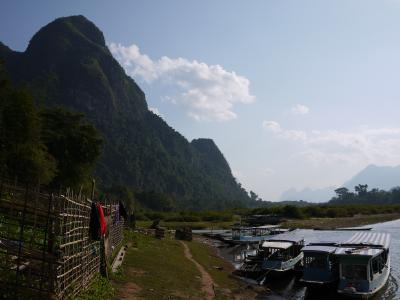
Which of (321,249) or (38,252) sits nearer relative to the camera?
(38,252)

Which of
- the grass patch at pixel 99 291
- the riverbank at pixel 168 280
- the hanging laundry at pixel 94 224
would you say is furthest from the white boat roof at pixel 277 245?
the hanging laundry at pixel 94 224

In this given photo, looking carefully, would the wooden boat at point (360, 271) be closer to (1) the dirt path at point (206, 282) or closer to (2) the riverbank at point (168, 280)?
(2) the riverbank at point (168, 280)

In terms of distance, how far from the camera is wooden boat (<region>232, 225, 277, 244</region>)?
53.7 m

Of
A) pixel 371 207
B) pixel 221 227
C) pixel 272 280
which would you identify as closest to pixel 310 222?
pixel 221 227

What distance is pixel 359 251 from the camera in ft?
86.7

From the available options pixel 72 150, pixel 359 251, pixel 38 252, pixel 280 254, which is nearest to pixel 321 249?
pixel 359 251

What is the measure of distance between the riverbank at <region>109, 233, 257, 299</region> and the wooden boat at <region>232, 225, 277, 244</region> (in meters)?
20.9

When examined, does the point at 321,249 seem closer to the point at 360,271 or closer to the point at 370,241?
the point at 360,271

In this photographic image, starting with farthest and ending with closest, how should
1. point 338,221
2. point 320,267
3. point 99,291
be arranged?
1. point 338,221
2. point 320,267
3. point 99,291

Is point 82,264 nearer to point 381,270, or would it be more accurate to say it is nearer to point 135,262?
point 135,262

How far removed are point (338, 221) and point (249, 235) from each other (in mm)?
46793

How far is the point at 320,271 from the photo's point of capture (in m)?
27.7

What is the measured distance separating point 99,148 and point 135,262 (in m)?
43.5

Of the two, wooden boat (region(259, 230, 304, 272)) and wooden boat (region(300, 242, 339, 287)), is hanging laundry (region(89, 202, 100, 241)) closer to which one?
wooden boat (region(300, 242, 339, 287))
